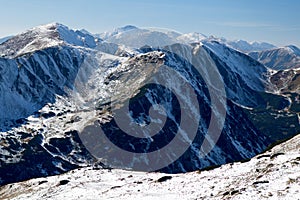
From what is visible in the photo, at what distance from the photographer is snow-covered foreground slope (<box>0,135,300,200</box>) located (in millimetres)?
51719

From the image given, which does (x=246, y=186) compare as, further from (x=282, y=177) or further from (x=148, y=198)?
(x=148, y=198)

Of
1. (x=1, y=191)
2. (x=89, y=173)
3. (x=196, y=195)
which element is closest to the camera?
(x=196, y=195)

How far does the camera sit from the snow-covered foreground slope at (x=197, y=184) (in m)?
51.7

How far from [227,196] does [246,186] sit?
425 centimetres

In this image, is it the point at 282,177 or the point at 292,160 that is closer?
the point at 282,177

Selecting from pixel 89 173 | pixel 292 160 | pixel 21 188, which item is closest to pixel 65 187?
pixel 89 173

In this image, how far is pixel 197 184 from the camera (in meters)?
65.5

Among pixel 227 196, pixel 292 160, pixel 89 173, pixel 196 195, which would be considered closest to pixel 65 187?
pixel 89 173

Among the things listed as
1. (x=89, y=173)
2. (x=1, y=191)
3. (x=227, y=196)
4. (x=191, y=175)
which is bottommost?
(x=1, y=191)

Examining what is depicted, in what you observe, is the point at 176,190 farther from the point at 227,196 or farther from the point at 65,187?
the point at 65,187

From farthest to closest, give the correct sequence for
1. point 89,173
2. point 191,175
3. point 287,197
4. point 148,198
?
point 89,173 < point 191,175 < point 148,198 < point 287,197

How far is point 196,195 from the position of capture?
58531 millimetres

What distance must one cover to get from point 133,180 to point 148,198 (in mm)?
19271

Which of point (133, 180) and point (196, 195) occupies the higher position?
point (196, 195)
